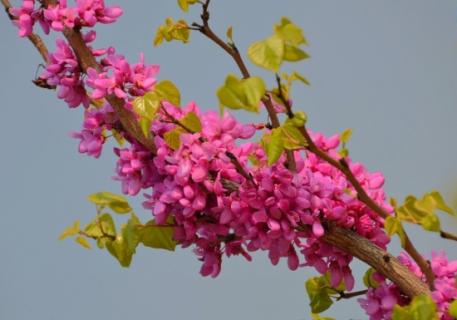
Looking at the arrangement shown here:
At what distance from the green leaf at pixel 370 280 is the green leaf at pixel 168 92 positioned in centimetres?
46

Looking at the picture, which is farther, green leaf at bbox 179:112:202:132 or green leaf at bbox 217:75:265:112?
green leaf at bbox 179:112:202:132

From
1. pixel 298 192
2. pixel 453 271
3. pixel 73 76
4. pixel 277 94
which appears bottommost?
pixel 453 271

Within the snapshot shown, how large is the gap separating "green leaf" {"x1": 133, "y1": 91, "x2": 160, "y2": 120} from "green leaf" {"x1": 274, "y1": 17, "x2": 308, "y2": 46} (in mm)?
253

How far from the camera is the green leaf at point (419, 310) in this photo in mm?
1165

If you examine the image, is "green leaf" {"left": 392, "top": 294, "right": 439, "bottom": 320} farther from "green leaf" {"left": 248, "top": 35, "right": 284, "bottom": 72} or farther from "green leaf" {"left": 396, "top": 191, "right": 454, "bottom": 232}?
"green leaf" {"left": 248, "top": 35, "right": 284, "bottom": 72}

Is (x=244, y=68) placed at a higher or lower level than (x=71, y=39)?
lower

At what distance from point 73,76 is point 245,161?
1.06 ft

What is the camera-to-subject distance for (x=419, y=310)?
1174 millimetres

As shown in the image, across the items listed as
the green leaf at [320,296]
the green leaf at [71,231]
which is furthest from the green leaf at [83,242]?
the green leaf at [320,296]

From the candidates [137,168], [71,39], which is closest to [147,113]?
[137,168]

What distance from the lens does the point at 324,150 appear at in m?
1.32

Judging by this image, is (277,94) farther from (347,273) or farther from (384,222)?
(347,273)

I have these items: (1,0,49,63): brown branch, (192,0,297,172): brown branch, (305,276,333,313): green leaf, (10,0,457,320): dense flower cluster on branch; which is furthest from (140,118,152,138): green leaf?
(305,276,333,313): green leaf

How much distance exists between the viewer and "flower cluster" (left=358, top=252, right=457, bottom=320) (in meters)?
1.33
